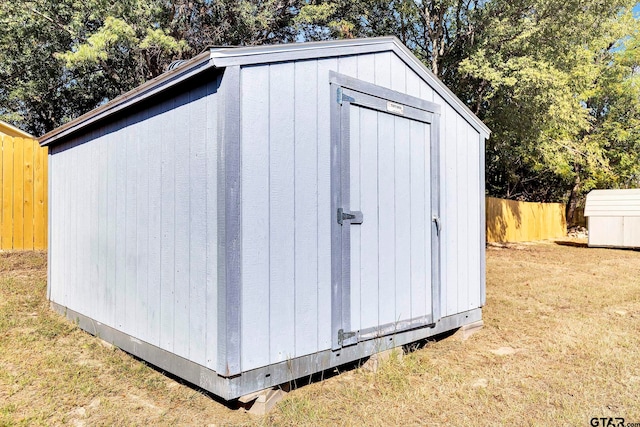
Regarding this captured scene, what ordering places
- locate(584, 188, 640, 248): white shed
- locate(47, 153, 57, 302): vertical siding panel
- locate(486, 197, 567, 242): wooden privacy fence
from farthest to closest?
1. locate(486, 197, 567, 242): wooden privacy fence
2. locate(584, 188, 640, 248): white shed
3. locate(47, 153, 57, 302): vertical siding panel

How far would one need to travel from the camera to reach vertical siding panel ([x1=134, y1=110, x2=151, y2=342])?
3.55 meters

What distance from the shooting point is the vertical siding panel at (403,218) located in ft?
12.5

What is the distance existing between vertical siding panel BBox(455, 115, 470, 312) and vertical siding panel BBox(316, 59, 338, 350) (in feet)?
5.85

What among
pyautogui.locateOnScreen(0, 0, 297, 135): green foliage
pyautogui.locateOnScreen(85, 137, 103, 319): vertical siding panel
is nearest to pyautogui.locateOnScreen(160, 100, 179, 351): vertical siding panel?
pyautogui.locateOnScreen(85, 137, 103, 319): vertical siding panel

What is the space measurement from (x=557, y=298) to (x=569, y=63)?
626 cm

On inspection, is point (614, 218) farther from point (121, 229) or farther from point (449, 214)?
point (121, 229)

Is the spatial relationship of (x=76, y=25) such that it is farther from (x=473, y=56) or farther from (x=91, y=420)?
(x=91, y=420)

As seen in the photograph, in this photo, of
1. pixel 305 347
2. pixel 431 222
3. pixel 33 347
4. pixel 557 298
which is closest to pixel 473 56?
pixel 557 298

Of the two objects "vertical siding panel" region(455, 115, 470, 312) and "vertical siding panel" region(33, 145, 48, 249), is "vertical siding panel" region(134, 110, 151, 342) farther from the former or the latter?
"vertical siding panel" region(33, 145, 48, 249)

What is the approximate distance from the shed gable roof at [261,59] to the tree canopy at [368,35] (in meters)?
5.41

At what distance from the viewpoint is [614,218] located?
1360cm

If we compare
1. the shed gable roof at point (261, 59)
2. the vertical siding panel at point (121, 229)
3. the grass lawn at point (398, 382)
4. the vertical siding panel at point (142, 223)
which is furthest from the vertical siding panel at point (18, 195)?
the vertical siding panel at point (142, 223)

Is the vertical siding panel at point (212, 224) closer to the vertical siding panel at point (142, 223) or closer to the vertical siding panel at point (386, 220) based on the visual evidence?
the vertical siding panel at point (142, 223)

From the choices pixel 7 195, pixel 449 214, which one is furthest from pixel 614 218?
pixel 7 195
